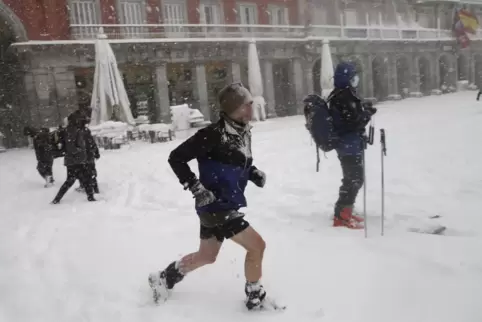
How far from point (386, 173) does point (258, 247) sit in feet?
16.1

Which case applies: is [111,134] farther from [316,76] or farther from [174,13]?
[316,76]

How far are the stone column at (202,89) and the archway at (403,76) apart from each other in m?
16.4

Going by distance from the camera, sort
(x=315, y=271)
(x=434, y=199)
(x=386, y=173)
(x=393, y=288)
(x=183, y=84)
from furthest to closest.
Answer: (x=183, y=84), (x=386, y=173), (x=434, y=199), (x=315, y=271), (x=393, y=288)

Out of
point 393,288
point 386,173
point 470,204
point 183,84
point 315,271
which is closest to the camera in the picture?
point 393,288

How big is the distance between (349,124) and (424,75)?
1238 inches

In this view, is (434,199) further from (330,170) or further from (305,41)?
(305,41)

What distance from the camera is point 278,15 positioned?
24.0m

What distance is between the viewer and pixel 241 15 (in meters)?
22.4

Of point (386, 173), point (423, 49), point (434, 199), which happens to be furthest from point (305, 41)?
point (434, 199)

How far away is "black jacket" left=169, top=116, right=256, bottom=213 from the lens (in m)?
2.59

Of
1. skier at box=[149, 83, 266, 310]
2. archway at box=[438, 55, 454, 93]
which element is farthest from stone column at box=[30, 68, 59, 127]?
archway at box=[438, 55, 454, 93]

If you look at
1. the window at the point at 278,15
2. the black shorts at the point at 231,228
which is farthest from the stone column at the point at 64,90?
the black shorts at the point at 231,228

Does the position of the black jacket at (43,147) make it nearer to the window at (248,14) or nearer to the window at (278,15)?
the window at (248,14)

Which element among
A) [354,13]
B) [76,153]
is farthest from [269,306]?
[354,13]
